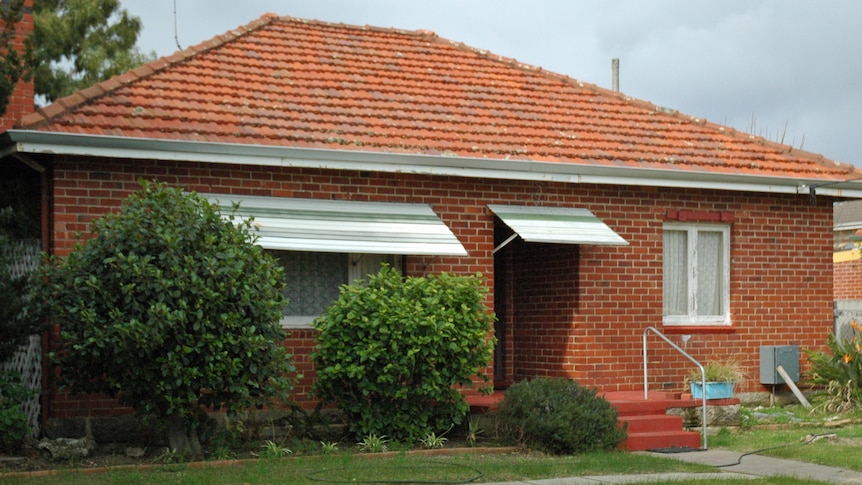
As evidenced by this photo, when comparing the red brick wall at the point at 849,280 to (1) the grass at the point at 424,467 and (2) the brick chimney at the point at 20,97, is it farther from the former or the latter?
(2) the brick chimney at the point at 20,97

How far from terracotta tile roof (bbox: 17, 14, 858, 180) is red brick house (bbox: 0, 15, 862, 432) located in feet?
0.13

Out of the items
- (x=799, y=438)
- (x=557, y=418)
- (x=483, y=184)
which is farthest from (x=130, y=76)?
(x=799, y=438)

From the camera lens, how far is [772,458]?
11320mm

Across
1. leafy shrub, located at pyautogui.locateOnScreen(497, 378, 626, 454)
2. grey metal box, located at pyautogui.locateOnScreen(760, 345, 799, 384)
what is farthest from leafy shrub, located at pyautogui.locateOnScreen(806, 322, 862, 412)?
leafy shrub, located at pyautogui.locateOnScreen(497, 378, 626, 454)

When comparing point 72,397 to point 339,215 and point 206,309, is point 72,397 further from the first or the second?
point 339,215

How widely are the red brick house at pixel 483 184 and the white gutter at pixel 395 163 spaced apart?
23 mm

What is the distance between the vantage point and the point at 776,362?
49.0 ft

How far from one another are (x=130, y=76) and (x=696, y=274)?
7.65m

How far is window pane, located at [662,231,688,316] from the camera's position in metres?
14.8

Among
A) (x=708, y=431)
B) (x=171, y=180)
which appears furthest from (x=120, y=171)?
(x=708, y=431)

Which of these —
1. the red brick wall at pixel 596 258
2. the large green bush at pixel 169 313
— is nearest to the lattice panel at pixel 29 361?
the red brick wall at pixel 596 258

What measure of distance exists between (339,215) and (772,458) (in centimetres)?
524

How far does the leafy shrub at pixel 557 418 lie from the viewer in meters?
11.2

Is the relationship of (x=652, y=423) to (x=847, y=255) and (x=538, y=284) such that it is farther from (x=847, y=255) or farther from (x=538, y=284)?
(x=847, y=255)
